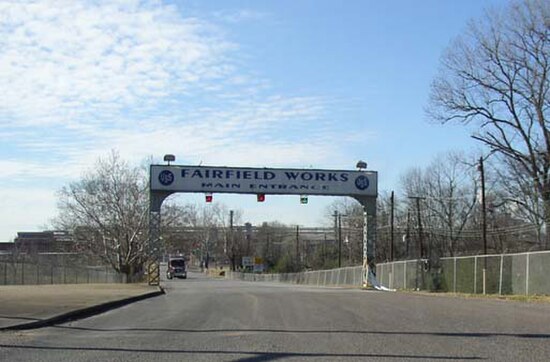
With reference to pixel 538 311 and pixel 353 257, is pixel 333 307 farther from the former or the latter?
pixel 353 257

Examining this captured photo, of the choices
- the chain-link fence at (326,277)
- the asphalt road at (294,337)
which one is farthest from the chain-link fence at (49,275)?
the asphalt road at (294,337)

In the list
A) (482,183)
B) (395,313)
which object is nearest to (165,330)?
(395,313)

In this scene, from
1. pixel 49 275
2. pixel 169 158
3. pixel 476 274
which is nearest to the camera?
pixel 476 274

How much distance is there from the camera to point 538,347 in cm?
1105

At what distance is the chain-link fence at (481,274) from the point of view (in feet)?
98.3

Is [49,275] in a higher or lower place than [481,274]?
lower

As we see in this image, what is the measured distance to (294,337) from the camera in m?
12.7

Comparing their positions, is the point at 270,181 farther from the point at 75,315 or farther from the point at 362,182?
the point at 75,315

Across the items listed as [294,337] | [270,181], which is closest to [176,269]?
[270,181]

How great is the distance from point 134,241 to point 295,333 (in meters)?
57.2

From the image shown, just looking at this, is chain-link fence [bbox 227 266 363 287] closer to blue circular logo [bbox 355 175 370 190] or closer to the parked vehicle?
the parked vehicle

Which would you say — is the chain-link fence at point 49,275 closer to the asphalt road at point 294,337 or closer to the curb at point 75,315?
the curb at point 75,315

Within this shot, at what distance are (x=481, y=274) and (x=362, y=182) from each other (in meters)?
12.1

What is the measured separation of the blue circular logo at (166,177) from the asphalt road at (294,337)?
2606cm
